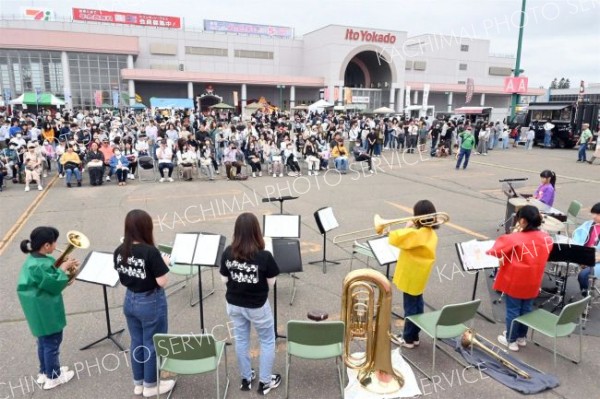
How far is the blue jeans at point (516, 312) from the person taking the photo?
4.64 metres

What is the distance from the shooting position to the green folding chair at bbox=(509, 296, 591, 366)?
164 inches

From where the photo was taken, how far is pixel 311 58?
182 ft

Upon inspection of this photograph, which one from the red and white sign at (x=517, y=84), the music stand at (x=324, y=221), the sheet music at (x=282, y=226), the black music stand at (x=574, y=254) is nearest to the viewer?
the black music stand at (x=574, y=254)

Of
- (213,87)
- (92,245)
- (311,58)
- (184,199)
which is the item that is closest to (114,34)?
(213,87)

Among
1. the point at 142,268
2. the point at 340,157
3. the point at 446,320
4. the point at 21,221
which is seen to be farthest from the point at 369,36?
the point at 142,268

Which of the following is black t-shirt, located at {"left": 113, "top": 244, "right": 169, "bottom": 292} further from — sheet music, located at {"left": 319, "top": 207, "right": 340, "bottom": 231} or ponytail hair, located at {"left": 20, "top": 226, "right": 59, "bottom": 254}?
sheet music, located at {"left": 319, "top": 207, "right": 340, "bottom": 231}

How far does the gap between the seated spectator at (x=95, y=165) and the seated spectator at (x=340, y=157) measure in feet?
28.5

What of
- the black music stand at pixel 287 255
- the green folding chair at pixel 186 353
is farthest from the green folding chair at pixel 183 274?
the green folding chair at pixel 186 353

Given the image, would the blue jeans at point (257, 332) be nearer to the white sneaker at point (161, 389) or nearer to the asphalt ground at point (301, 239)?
the asphalt ground at point (301, 239)

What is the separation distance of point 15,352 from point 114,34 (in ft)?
167

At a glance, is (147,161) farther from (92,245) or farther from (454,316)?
(454,316)

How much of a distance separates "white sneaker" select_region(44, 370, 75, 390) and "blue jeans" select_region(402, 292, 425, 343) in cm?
360

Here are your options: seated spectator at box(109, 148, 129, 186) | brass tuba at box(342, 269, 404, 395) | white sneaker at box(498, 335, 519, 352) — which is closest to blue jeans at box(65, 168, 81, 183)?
seated spectator at box(109, 148, 129, 186)

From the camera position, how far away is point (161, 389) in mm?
3961
